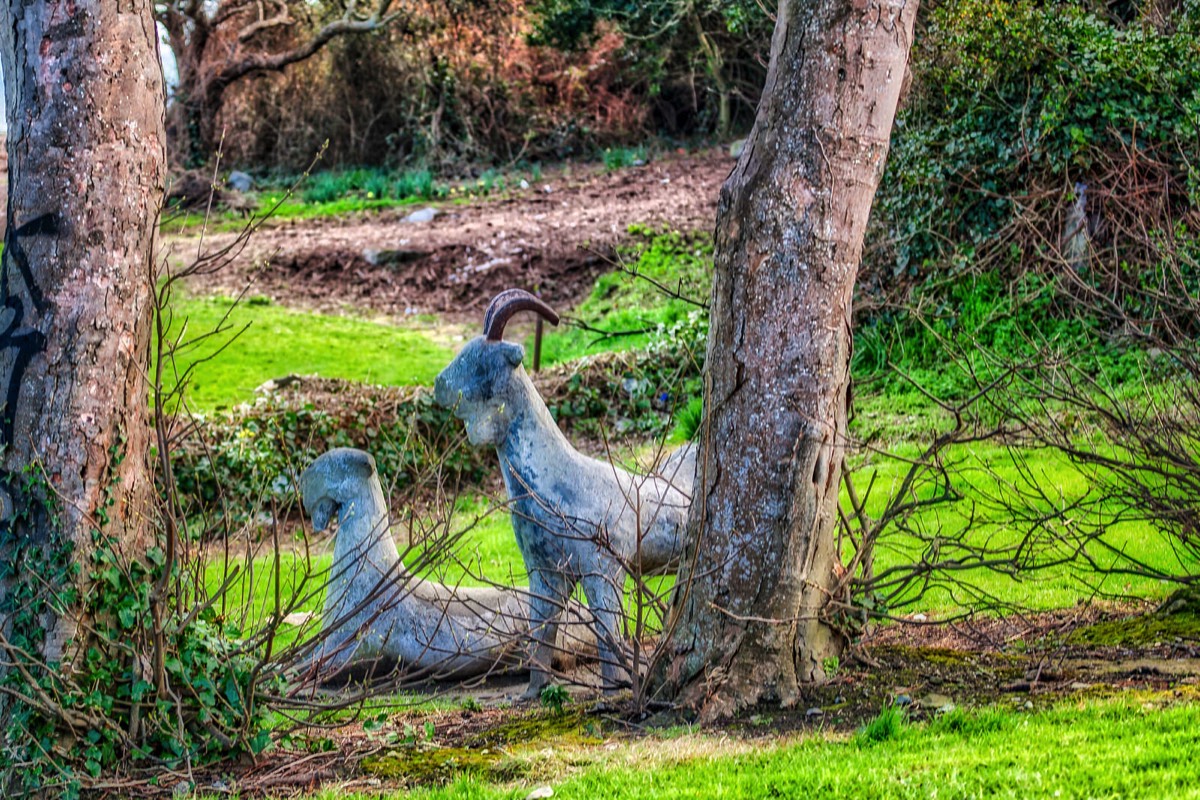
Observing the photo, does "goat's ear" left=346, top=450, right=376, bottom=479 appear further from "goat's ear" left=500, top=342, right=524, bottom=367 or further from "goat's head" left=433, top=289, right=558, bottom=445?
"goat's ear" left=500, top=342, right=524, bottom=367

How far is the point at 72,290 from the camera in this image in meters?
4.90

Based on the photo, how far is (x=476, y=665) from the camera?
6945mm

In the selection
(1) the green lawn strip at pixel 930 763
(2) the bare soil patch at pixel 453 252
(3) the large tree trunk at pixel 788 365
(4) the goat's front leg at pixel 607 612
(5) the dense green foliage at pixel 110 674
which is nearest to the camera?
(1) the green lawn strip at pixel 930 763

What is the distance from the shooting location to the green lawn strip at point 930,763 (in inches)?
160

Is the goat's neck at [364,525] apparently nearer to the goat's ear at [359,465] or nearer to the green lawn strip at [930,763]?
the goat's ear at [359,465]

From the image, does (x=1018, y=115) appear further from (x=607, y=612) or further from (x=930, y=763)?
(x=930, y=763)

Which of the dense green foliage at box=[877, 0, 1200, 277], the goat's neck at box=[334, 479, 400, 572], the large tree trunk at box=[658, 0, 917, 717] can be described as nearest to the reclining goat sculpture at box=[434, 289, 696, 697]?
the large tree trunk at box=[658, 0, 917, 717]

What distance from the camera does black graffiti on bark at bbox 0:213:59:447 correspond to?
4.86 meters

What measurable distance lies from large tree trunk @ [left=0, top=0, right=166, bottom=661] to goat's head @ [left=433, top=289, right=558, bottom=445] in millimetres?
1632

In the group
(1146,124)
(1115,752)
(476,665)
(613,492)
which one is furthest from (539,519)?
(1146,124)

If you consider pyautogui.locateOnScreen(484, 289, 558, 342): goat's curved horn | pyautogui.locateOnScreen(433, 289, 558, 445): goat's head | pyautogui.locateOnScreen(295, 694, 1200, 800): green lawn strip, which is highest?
pyautogui.locateOnScreen(484, 289, 558, 342): goat's curved horn

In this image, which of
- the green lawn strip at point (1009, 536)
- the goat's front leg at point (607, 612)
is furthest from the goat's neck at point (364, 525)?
the green lawn strip at point (1009, 536)

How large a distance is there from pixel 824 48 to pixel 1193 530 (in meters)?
2.75

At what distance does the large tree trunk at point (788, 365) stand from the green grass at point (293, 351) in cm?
871
